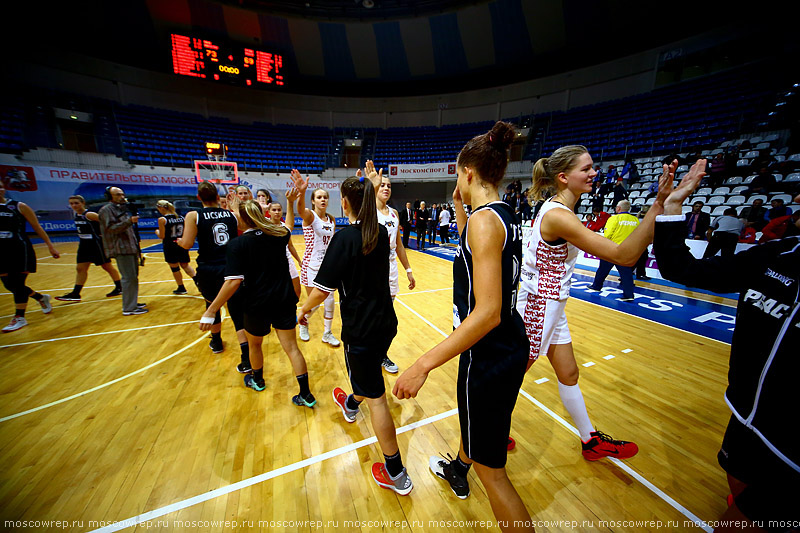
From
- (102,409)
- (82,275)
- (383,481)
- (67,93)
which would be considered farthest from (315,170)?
(383,481)

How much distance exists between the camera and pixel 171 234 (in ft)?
→ 16.8

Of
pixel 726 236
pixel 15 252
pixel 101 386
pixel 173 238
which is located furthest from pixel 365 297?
pixel 726 236

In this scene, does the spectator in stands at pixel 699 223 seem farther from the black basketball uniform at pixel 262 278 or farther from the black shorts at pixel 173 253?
the black shorts at pixel 173 253

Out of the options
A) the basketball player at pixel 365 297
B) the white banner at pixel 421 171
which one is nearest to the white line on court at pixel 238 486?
the basketball player at pixel 365 297

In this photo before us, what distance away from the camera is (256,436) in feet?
7.87

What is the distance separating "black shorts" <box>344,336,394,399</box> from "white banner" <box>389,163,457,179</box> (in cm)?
1790

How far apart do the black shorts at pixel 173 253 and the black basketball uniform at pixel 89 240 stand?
3.59ft

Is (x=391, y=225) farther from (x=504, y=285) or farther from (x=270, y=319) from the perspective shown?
(x=504, y=285)

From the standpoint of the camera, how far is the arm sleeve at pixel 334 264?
1.73m

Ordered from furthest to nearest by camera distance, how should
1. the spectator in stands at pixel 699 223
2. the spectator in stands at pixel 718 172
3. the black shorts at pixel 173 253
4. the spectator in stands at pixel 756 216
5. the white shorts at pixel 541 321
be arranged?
the spectator in stands at pixel 718 172 < the spectator in stands at pixel 699 223 < the spectator in stands at pixel 756 216 < the black shorts at pixel 173 253 < the white shorts at pixel 541 321

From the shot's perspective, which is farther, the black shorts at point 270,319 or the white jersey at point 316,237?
the white jersey at point 316,237

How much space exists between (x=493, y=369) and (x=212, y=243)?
3.25m

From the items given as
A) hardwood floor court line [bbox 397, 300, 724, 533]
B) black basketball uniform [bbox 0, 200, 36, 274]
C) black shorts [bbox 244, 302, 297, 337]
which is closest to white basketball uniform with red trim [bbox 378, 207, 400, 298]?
black shorts [bbox 244, 302, 297, 337]

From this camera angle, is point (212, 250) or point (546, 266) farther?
point (212, 250)
